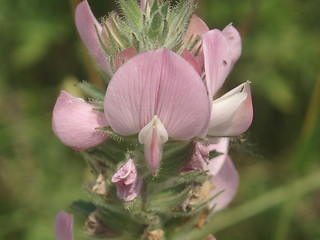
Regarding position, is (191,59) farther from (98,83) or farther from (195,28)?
(98,83)

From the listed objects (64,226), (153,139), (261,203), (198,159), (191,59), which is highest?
(191,59)

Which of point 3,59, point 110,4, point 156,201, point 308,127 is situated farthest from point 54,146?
point 156,201

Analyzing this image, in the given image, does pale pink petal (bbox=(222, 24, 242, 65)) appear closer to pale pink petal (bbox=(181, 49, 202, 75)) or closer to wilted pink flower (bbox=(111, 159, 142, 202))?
pale pink petal (bbox=(181, 49, 202, 75))

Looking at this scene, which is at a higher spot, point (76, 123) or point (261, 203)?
point (76, 123)

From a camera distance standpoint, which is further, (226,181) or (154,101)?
(226,181)

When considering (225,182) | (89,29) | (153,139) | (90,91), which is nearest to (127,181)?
(153,139)

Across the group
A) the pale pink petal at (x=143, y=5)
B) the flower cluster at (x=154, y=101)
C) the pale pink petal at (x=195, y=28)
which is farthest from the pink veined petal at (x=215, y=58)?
the pale pink petal at (x=143, y=5)

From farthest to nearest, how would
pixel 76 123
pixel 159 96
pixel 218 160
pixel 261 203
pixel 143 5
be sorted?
pixel 261 203, pixel 218 160, pixel 143 5, pixel 76 123, pixel 159 96

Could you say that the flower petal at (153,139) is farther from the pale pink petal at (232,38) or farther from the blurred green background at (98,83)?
the blurred green background at (98,83)
